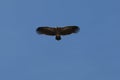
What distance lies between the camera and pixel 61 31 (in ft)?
279

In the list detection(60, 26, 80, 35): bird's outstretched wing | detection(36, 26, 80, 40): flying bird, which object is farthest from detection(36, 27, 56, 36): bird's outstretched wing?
detection(60, 26, 80, 35): bird's outstretched wing

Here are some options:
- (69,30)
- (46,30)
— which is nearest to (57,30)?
(46,30)

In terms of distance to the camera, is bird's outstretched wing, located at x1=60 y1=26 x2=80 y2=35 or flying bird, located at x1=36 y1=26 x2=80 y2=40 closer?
flying bird, located at x1=36 y1=26 x2=80 y2=40

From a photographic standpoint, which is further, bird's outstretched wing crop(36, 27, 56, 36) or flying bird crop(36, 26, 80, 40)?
bird's outstretched wing crop(36, 27, 56, 36)

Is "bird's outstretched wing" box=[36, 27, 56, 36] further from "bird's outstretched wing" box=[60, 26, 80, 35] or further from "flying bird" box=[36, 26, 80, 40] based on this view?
"bird's outstretched wing" box=[60, 26, 80, 35]

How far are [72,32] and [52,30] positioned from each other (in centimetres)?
335

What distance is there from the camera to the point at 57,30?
84.8m

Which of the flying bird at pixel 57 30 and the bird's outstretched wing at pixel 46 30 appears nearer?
the flying bird at pixel 57 30

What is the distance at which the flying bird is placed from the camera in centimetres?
8481

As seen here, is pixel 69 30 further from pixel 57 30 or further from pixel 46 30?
pixel 46 30

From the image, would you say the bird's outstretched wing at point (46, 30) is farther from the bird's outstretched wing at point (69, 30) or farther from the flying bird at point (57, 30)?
the bird's outstretched wing at point (69, 30)

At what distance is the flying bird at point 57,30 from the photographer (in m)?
84.8

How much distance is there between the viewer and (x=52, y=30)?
85062 mm

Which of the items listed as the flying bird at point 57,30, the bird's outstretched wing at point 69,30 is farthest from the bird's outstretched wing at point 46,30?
the bird's outstretched wing at point 69,30
